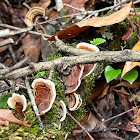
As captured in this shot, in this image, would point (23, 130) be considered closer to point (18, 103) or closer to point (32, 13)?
point (18, 103)

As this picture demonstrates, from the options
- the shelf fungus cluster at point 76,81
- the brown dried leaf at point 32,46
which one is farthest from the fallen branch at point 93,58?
the brown dried leaf at point 32,46

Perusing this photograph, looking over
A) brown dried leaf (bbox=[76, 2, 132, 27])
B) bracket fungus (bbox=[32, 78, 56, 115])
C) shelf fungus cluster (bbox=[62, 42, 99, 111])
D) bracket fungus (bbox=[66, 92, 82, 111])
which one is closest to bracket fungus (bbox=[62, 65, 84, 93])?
shelf fungus cluster (bbox=[62, 42, 99, 111])

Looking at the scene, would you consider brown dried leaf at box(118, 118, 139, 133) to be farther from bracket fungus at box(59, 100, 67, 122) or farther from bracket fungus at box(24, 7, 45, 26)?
bracket fungus at box(24, 7, 45, 26)

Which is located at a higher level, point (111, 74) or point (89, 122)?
point (111, 74)

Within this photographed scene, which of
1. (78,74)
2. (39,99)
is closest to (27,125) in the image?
(39,99)

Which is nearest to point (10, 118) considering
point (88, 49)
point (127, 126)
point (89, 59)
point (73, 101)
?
point (73, 101)

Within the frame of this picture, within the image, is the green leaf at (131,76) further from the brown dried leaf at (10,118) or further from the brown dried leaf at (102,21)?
the brown dried leaf at (10,118)
